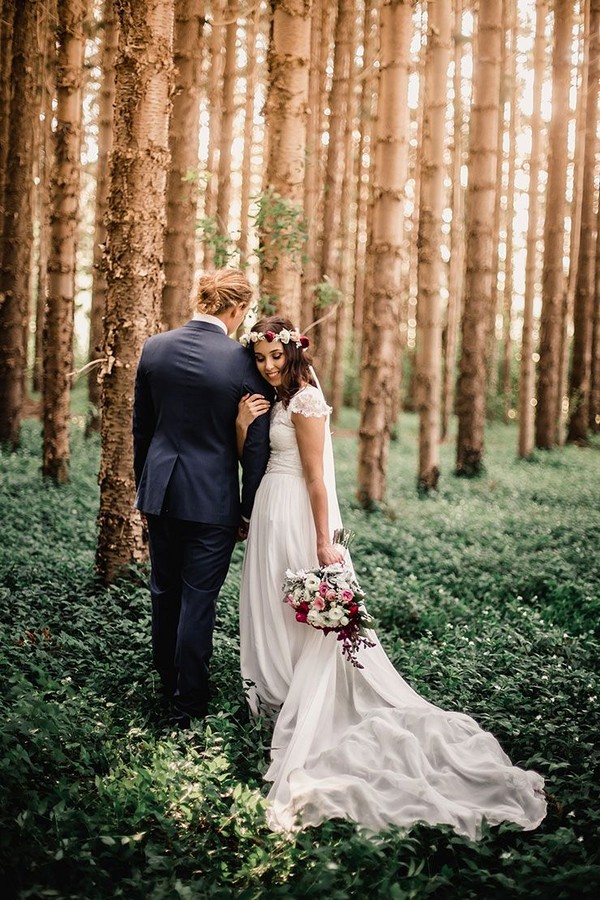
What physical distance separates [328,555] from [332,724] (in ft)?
3.15

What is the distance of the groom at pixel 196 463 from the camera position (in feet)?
14.4

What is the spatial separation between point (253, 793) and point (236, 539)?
5.14 ft

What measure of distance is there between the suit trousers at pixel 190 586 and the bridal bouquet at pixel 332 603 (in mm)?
446

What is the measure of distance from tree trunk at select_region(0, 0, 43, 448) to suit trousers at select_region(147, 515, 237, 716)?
9.19m

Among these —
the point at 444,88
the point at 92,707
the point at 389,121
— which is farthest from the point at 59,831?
the point at 444,88

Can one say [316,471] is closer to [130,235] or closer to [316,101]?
[130,235]

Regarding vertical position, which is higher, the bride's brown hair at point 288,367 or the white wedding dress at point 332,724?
the bride's brown hair at point 288,367

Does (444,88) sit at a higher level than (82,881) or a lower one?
higher

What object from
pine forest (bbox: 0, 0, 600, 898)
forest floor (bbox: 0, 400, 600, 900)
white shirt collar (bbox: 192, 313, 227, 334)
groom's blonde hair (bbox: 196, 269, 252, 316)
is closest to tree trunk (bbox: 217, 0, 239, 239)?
pine forest (bbox: 0, 0, 600, 898)

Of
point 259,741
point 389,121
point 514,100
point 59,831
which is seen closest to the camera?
point 59,831

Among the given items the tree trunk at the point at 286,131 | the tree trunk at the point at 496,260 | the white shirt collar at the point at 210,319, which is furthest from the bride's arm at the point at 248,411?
the tree trunk at the point at 496,260

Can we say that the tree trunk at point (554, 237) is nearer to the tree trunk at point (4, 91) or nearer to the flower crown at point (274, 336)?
the tree trunk at point (4, 91)

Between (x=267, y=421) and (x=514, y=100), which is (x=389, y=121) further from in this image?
(x=514, y=100)

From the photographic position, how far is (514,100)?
840 inches
